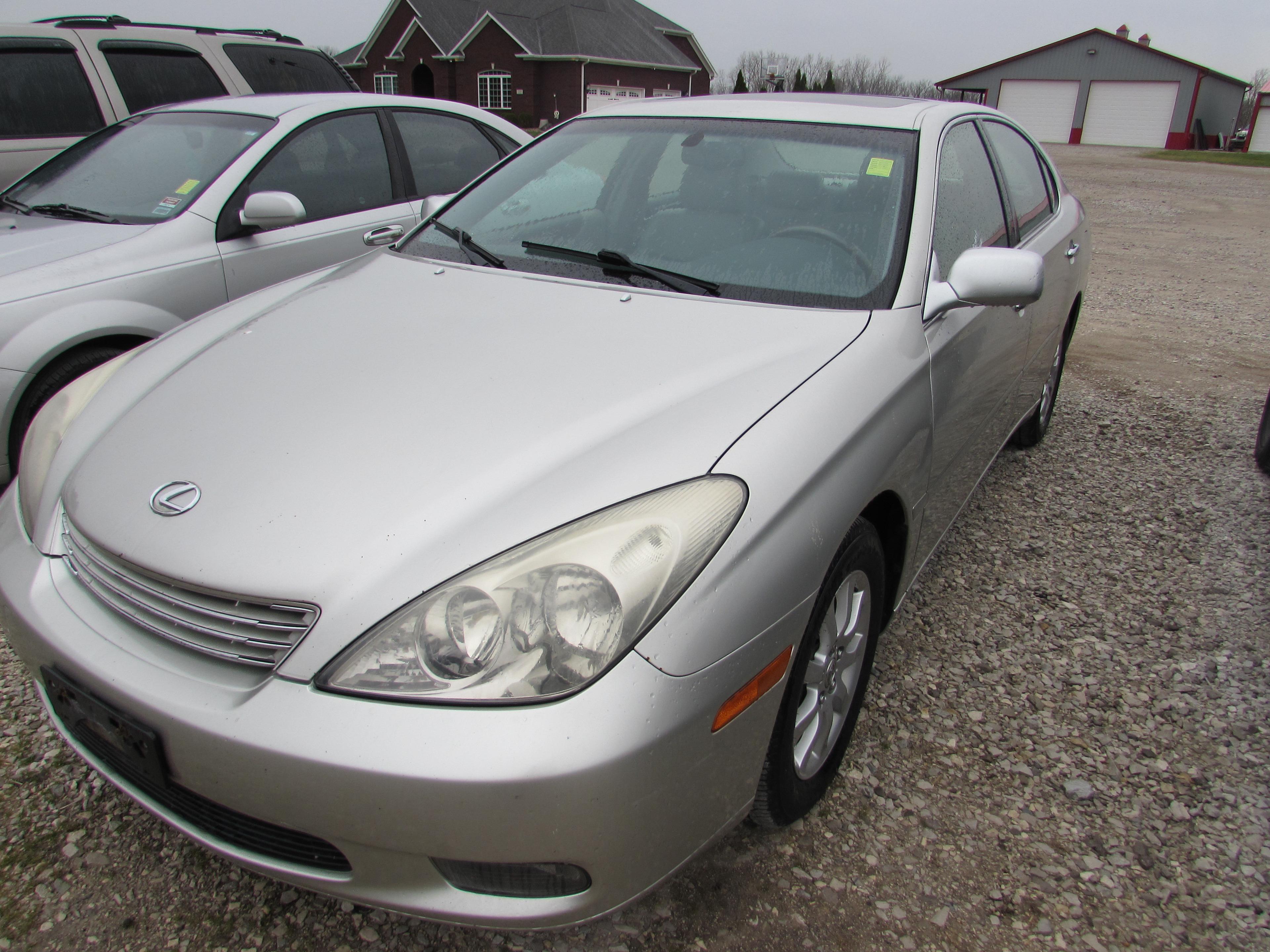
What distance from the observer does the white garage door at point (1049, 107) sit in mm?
40250

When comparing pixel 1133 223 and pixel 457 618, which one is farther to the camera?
pixel 1133 223

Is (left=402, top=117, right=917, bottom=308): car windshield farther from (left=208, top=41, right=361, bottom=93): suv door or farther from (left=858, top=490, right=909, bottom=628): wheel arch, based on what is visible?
(left=208, top=41, right=361, bottom=93): suv door

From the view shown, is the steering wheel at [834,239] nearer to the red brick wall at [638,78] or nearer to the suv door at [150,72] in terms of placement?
the suv door at [150,72]

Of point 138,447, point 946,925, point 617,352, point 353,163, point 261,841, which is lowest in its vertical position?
point 946,925

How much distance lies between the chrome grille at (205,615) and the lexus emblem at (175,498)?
0.12m

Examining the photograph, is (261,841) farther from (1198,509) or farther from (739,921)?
(1198,509)

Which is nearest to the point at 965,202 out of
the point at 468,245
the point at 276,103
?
the point at 468,245

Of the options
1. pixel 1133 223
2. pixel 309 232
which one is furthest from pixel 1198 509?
pixel 1133 223

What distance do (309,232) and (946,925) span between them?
3.67 m

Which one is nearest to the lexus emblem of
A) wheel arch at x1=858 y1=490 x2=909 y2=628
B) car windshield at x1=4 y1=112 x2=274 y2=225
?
wheel arch at x1=858 y1=490 x2=909 y2=628

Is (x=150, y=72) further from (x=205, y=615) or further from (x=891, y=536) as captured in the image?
(x=891, y=536)

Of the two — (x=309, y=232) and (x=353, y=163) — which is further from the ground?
(x=353, y=163)

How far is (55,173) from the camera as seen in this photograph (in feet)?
13.5

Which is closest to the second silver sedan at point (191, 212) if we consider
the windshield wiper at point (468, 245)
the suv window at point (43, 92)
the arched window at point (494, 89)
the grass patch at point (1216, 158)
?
the windshield wiper at point (468, 245)
